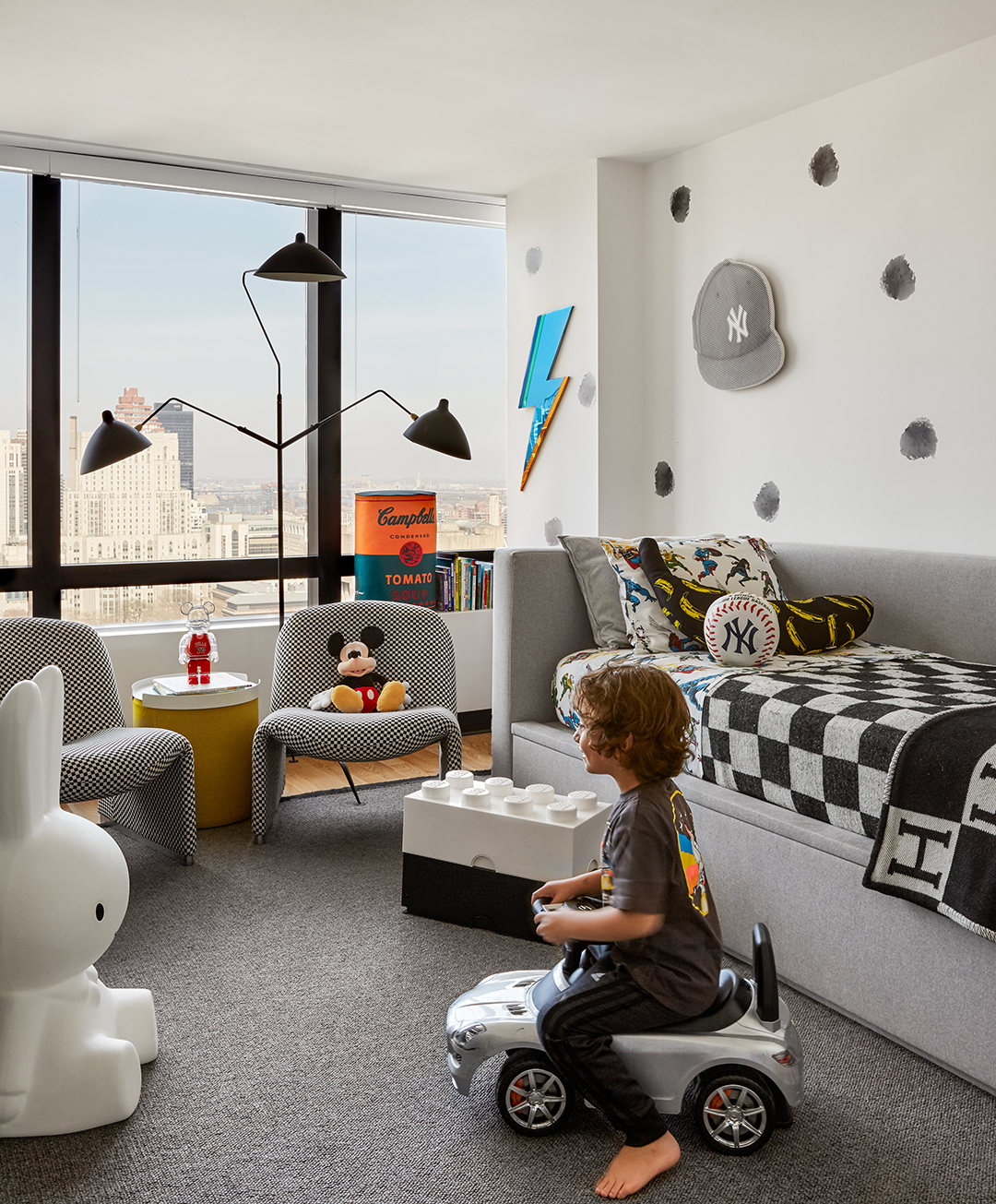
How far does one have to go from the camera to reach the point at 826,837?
204 cm

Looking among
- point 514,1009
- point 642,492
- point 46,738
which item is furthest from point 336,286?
point 514,1009

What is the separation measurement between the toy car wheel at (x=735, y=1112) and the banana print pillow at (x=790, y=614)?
1.43 m

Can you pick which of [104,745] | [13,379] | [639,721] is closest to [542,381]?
[13,379]

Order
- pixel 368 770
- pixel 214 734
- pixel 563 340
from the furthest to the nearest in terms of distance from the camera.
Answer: pixel 563 340 → pixel 368 770 → pixel 214 734

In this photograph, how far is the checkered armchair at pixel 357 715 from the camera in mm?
2979

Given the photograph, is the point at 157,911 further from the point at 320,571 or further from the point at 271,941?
the point at 320,571

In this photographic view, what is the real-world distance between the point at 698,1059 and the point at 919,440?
2.23 m

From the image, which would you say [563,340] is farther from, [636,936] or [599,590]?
[636,936]

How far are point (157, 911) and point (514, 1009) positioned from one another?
121 centimetres

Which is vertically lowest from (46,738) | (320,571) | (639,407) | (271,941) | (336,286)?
(271,941)

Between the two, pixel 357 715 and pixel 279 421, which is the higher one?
pixel 279 421

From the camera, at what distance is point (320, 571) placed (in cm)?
455

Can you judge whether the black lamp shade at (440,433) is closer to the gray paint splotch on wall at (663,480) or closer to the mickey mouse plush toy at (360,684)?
the mickey mouse plush toy at (360,684)

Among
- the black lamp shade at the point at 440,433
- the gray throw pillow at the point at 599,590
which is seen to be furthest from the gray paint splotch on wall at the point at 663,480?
the gray throw pillow at the point at 599,590
